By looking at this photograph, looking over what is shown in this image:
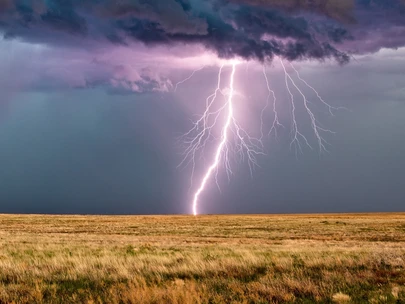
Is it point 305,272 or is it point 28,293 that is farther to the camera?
point 305,272

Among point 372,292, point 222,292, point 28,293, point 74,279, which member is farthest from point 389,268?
point 28,293

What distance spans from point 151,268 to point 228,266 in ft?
6.70

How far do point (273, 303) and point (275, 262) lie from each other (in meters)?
5.73

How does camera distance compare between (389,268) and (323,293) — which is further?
(389,268)

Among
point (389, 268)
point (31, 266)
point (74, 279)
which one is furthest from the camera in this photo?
point (31, 266)

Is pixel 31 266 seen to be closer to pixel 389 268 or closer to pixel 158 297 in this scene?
pixel 158 297

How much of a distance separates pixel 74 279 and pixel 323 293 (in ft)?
18.8

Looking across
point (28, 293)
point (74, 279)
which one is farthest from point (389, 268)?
point (28, 293)

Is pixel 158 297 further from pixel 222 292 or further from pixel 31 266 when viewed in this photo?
pixel 31 266

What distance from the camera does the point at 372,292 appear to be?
9328 millimetres

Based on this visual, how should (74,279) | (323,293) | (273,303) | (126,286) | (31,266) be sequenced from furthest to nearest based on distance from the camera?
(31,266) < (74,279) < (126,286) < (323,293) < (273,303)

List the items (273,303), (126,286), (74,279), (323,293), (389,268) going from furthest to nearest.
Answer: (389,268), (74,279), (126,286), (323,293), (273,303)

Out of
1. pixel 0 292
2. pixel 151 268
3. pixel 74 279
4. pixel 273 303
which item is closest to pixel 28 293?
pixel 0 292

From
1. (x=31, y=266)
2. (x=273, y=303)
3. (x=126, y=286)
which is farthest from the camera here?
(x=31, y=266)
